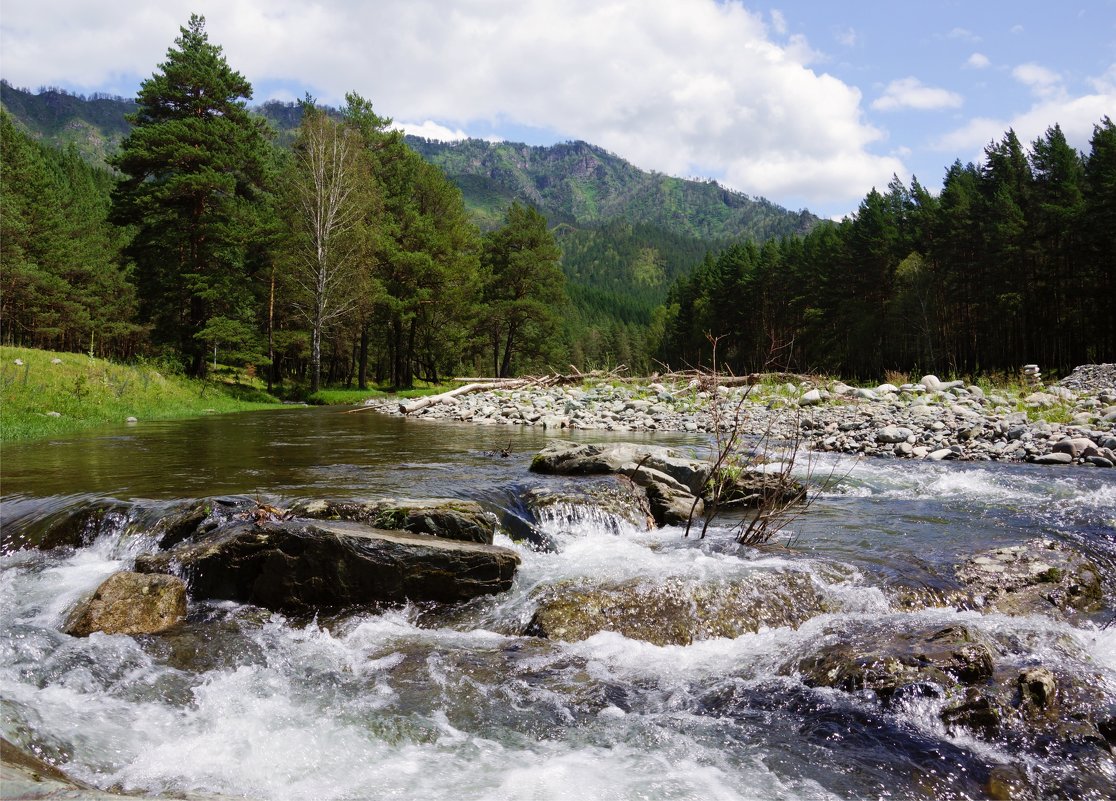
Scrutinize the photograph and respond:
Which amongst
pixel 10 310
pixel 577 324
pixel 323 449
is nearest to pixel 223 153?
pixel 10 310

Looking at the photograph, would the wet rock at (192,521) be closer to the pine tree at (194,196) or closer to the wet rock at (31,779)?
the wet rock at (31,779)

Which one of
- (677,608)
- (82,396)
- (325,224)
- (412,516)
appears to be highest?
(325,224)

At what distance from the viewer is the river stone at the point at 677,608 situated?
493 centimetres

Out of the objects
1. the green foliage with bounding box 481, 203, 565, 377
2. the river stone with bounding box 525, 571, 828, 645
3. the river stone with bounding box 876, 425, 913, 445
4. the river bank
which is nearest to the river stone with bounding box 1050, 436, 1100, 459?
the river bank

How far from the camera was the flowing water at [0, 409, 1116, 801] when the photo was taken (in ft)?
10.3

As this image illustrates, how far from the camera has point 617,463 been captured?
9109mm

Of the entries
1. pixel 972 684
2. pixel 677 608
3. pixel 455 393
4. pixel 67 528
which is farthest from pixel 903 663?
pixel 455 393

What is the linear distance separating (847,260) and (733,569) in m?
49.1

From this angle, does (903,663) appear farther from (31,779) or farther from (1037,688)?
(31,779)

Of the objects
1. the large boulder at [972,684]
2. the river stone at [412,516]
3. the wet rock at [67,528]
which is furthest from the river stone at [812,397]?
the wet rock at [67,528]

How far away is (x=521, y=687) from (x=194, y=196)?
2817 cm

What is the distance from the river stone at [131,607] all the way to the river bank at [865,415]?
21.8ft

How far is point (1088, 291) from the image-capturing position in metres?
36.4

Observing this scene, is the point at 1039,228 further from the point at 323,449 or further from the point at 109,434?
the point at 109,434
